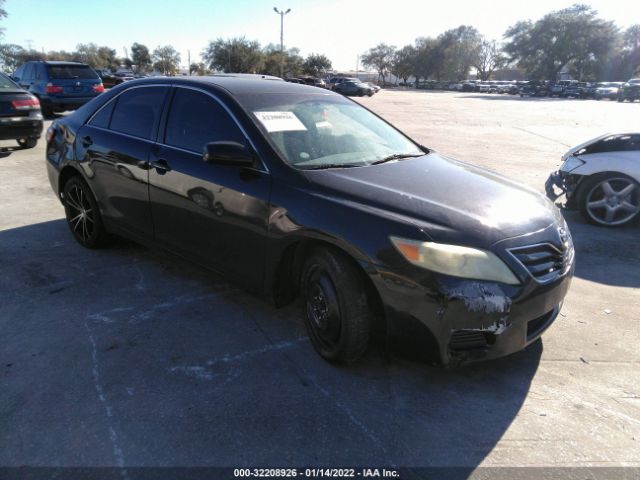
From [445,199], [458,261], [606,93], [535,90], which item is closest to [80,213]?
[445,199]

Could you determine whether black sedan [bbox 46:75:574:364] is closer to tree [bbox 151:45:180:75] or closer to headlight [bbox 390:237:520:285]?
headlight [bbox 390:237:520:285]

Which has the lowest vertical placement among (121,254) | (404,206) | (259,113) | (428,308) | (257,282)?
(121,254)

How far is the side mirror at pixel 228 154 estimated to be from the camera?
Answer: 299 centimetres

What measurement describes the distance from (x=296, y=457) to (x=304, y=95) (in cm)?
264

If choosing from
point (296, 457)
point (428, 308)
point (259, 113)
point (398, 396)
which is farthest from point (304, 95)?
point (296, 457)

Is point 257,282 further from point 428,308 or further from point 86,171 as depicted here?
point 86,171

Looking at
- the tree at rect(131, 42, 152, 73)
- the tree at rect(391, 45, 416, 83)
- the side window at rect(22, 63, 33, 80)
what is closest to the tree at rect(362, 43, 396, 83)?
the tree at rect(391, 45, 416, 83)

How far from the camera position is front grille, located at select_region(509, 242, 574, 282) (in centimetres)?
255

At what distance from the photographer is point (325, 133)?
3.46m

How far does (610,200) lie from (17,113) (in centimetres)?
994

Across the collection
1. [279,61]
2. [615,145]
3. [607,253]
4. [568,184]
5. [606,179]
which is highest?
[279,61]

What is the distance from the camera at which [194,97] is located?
3.61 m

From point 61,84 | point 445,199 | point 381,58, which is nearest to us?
point 445,199

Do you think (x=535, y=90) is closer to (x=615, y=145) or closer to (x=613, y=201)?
(x=615, y=145)
